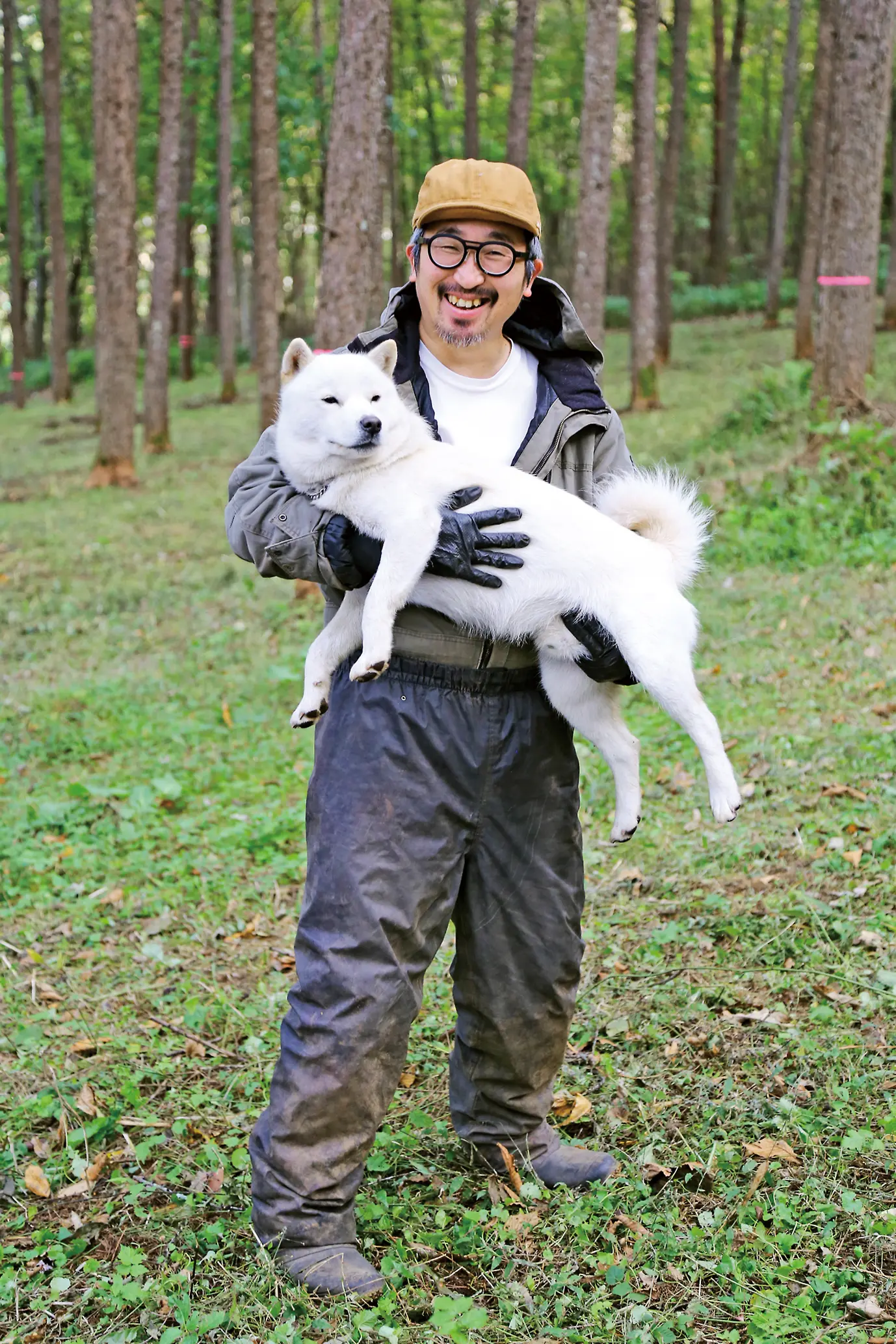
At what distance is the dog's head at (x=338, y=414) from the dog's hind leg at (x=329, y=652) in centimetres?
33

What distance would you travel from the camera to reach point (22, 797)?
5902 millimetres

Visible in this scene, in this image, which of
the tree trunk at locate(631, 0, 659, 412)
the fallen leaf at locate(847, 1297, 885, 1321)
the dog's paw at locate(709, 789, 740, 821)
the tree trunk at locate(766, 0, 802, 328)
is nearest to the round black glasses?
the dog's paw at locate(709, 789, 740, 821)

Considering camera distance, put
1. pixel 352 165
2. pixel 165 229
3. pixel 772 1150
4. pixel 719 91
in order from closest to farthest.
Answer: pixel 772 1150 → pixel 352 165 → pixel 165 229 → pixel 719 91

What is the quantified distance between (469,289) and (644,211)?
14.4 metres

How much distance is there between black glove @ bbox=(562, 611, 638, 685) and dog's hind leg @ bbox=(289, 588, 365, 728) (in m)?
0.52

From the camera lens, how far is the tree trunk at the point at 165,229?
16.3 metres

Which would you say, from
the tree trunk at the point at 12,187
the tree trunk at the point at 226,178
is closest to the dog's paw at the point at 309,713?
the tree trunk at the point at 226,178

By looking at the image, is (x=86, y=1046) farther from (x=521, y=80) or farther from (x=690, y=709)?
(x=521, y=80)

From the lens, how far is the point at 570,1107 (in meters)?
3.55

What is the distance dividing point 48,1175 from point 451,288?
8.65 ft

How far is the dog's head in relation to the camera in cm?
278

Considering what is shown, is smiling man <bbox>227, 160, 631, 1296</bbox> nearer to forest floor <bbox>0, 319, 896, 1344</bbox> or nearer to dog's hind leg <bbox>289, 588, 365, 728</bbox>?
dog's hind leg <bbox>289, 588, 365, 728</bbox>

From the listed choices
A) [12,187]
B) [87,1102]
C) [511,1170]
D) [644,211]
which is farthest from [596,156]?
[12,187]

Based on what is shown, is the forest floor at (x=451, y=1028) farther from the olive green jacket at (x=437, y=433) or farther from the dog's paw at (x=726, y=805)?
the olive green jacket at (x=437, y=433)
